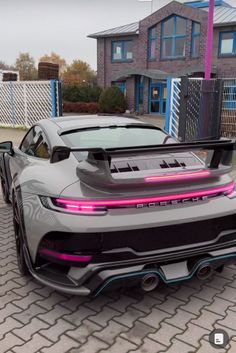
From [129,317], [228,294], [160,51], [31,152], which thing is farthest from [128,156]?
[160,51]

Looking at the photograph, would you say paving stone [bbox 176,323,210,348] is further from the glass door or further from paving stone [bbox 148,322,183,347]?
the glass door

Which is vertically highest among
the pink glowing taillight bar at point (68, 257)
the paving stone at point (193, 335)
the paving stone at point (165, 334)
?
the pink glowing taillight bar at point (68, 257)

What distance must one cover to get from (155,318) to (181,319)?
0.64 ft

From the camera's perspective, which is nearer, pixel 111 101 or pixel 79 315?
pixel 79 315

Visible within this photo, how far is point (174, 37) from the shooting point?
2533 centimetres

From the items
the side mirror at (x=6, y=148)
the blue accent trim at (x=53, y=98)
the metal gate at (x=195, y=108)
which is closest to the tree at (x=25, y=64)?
the blue accent trim at (x=53, y=98)

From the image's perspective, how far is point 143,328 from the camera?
270cm

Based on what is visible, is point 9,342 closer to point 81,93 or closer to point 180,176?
point 180,176

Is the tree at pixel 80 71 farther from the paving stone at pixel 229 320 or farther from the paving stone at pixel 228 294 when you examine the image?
the paving stone at pixel 229 320

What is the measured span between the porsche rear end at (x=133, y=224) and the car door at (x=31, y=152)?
33.7 inches

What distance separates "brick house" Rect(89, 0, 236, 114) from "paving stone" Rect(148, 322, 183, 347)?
22587 millimetres

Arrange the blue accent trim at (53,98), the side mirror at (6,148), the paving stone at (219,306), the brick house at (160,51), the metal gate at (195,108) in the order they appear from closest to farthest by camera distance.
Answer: the paving stone at (219,306) → the side mirror at (6,148) → the metal gate at (195,108) → the blue accent trim at (53,98) → the brick house at (160,51)

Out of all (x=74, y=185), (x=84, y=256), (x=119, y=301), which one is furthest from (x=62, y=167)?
(x=119, y=301)

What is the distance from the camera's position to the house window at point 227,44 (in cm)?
2320
